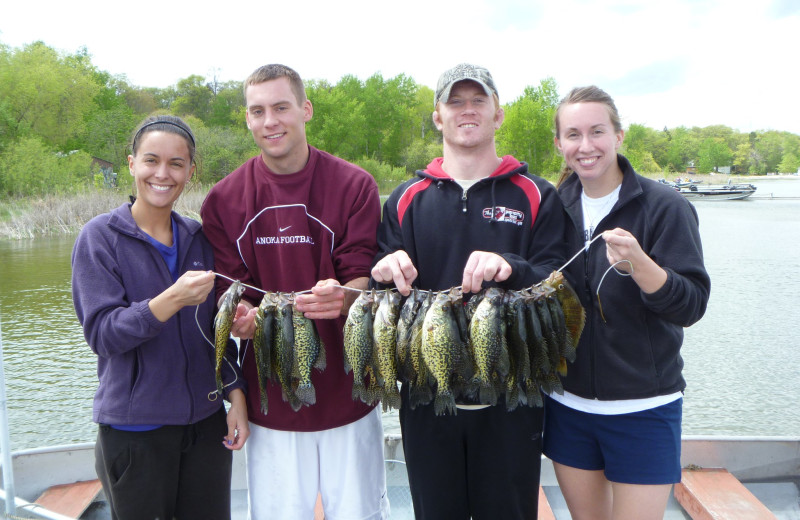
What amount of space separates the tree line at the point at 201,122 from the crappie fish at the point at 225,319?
31445 mm

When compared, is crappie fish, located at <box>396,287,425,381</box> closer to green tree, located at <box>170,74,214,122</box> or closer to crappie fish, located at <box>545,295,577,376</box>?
crappie fish, located at <box>545,295,577,376</box>

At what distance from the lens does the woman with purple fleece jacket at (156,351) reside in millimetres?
2736

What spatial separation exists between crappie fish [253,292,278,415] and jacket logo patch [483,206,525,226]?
4.20 ft

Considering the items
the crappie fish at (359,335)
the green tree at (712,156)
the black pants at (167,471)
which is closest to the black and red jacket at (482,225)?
the crappie fish at (359,335)

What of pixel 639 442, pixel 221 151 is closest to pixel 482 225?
pixel 639 442

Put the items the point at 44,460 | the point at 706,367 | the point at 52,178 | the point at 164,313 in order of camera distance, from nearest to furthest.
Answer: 1. the point at 164,313
2. the point at 44,460
3. the point at 706,367
4. the point at 52,178

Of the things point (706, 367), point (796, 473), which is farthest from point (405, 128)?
point (796, 473)

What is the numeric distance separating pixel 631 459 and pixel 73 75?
65.3m

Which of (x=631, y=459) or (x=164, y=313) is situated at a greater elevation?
(x=164, y=313)

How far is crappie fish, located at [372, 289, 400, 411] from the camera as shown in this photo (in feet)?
9.34

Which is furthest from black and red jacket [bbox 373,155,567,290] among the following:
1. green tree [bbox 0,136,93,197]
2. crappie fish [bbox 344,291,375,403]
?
green tree [bbox 0,136,93,197]

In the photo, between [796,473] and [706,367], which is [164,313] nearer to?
[796,473]

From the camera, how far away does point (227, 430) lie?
313 cm

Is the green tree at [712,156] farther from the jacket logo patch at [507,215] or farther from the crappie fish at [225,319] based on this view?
the crappie fish at [225,319]
